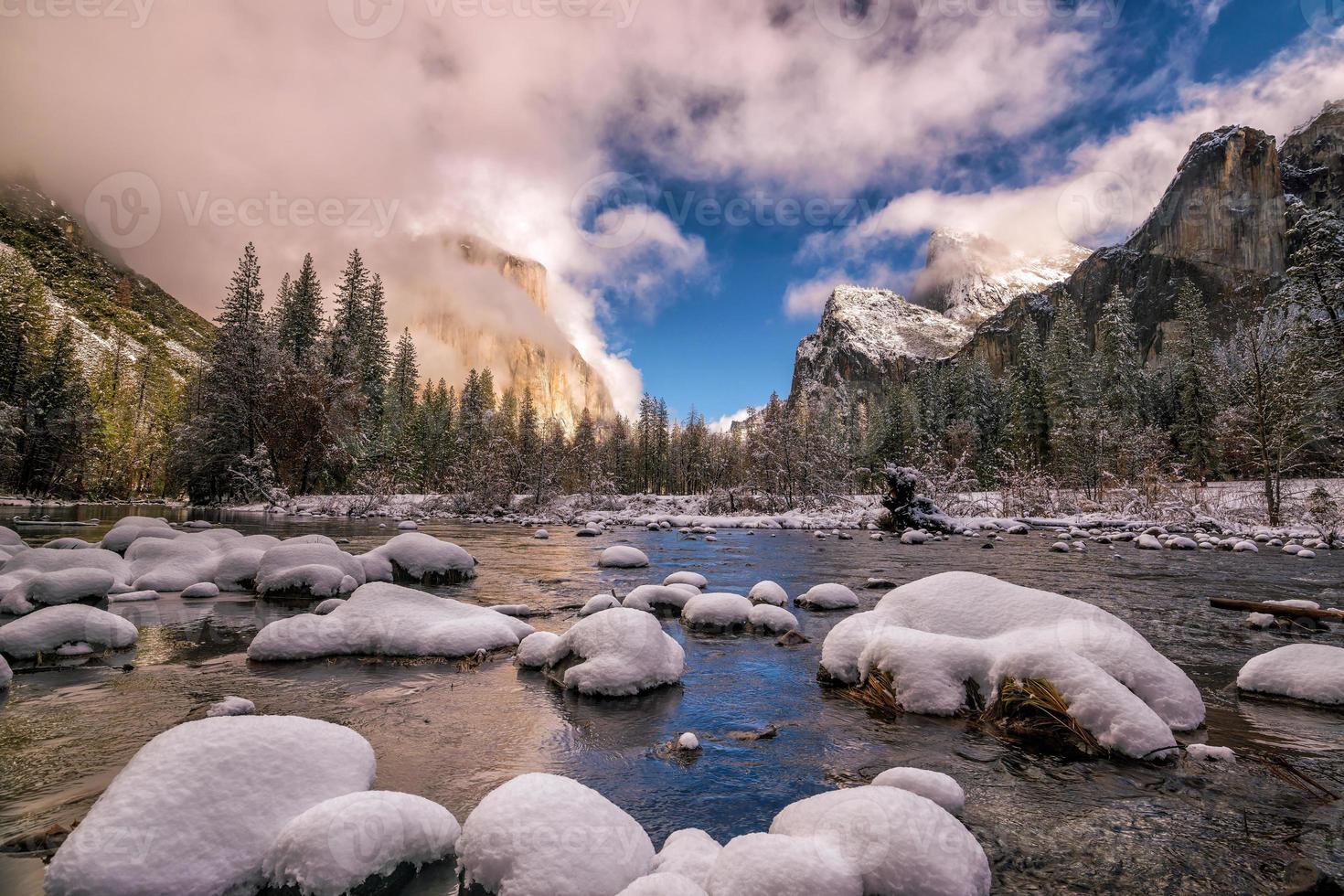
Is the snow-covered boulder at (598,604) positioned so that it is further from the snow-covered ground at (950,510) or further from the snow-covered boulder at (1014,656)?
the snow-covered ground at (950,510)

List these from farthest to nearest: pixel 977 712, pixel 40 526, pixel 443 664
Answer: pixel 40 526 < pixel 443 664 < pixel 977 712

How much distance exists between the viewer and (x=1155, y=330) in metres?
96.1

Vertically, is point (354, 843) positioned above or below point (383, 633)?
above

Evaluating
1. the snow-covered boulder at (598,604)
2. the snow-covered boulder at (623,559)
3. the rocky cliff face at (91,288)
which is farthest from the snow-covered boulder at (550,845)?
the rocky cliff face at (91,288)

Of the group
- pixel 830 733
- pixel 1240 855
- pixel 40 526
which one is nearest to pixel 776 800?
pixel 830 733

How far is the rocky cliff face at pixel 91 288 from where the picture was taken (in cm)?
9431

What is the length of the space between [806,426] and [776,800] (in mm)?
34582

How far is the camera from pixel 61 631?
6266 millimetres

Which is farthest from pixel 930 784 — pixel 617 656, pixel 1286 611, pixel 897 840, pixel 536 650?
pixel 1286 611

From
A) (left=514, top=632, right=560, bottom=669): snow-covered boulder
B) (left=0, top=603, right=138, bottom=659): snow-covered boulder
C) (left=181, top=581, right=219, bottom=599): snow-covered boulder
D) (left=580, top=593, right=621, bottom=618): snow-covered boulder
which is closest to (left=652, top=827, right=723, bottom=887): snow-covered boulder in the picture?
(left=514, top=632, right=560, bottom=669): snow-covered boulder

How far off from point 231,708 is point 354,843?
3.03 meters

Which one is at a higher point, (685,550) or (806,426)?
(806,426)

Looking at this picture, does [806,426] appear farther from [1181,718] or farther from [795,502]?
[1181,718]

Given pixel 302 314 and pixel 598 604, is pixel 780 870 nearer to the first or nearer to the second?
pixel 598 604
